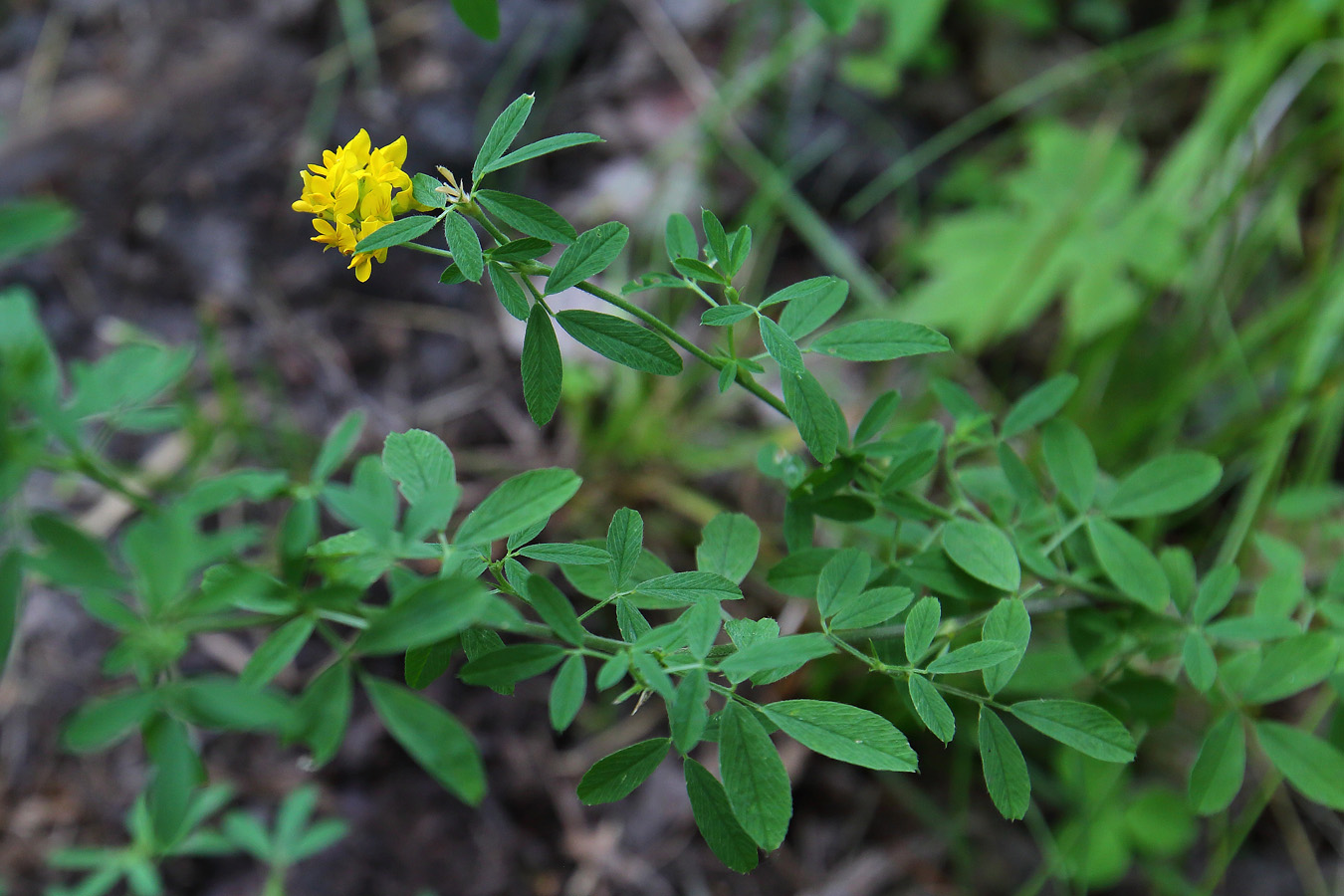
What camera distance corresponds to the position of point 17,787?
4.88ft

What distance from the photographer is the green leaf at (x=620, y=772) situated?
586 millimetres

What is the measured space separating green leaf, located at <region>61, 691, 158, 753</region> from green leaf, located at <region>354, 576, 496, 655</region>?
0.34 feet

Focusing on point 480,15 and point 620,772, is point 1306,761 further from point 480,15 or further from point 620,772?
point 480,15

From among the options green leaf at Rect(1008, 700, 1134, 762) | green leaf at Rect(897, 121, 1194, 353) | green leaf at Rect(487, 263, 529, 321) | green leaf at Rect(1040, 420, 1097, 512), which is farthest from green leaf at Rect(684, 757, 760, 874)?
green leaf at Rect(897, 121, 1194, 353)

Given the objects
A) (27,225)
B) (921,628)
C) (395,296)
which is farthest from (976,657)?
(395,296)

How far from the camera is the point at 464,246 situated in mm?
563

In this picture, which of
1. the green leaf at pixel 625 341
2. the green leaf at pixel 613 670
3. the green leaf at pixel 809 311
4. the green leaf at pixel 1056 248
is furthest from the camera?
the green leaf at pixel 1056 248

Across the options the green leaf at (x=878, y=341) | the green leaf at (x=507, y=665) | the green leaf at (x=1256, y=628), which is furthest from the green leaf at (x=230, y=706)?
the green leaf at (x=1256, y=628)

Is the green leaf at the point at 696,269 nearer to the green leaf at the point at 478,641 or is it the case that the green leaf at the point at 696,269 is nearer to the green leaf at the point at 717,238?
the green leaf at the point at 717,238

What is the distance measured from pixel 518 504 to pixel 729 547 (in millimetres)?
234

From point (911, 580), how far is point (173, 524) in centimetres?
57

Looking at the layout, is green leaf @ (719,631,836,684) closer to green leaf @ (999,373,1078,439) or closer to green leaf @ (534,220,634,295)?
green leaf @ (534,220,634,295)

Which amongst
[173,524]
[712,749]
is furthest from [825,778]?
[173,524]

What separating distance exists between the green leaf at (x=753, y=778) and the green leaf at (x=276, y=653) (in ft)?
0.80
